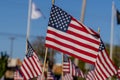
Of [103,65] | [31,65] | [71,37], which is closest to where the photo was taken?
[71,37]

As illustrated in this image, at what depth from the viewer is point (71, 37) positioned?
15.5 m

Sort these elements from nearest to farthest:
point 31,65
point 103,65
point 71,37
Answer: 1. point 71,37
2. point 103,65
3. point 31,65

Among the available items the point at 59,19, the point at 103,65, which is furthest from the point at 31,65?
the point at 59,19

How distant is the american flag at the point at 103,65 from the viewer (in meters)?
16.8

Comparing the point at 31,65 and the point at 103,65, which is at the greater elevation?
the point at 103,65

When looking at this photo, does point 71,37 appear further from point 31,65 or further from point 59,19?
point 31,65

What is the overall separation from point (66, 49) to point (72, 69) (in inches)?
411

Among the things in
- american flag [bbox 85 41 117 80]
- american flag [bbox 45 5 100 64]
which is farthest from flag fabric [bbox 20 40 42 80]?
american flag [bbox 45 5 100 64]

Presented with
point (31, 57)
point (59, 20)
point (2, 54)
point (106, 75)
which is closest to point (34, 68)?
point (31, 57)

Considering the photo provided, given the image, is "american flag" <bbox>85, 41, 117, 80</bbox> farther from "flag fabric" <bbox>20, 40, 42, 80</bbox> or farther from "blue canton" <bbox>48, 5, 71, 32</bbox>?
"flag fabric" <bbox>20, 40, 42, 80</bbox>

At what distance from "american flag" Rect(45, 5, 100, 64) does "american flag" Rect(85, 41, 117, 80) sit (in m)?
0.76

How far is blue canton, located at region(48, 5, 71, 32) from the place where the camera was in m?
15.4

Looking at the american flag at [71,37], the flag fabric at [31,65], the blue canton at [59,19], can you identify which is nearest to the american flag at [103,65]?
the american flag at [71,37]

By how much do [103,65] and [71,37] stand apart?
2.31 m
